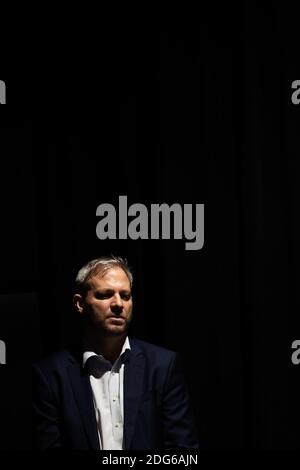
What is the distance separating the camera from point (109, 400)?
1867 mm

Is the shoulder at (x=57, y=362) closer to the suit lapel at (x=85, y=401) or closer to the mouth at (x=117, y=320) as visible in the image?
the suit lapel at (x=85, y=401)

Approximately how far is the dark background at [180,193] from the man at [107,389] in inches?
16.5

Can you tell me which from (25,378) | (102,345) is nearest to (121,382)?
(102,345)

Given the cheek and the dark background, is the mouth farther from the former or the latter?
the dark background

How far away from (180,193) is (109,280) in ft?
1.91

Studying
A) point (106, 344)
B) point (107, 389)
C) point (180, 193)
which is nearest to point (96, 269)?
point (106, 344)

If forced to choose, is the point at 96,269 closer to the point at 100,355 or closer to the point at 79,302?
the point at 79,302

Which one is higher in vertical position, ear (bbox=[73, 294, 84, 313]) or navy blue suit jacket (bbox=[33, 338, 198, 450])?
ear (bbox=[73, 294, 84, 313])

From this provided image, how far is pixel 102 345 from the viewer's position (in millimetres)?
1879

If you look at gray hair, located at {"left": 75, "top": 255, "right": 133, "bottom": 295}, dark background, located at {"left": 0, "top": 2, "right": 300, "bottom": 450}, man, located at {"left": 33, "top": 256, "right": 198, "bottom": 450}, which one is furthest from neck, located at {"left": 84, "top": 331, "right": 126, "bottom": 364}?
dark background, located at {"left": 0, "top": 2, "right": 300, "bottom": 450}

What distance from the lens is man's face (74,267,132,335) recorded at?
6.05 feet

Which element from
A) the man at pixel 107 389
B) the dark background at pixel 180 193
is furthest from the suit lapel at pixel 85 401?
the dark background at pixel 180 193

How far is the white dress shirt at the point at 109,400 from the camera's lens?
1855 mm
